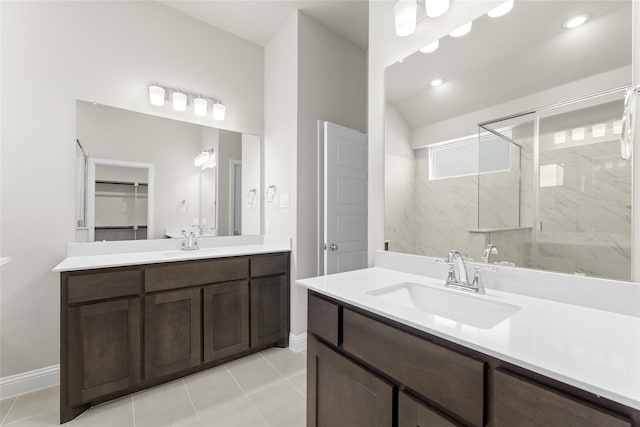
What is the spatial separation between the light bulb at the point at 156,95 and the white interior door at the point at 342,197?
1.40m

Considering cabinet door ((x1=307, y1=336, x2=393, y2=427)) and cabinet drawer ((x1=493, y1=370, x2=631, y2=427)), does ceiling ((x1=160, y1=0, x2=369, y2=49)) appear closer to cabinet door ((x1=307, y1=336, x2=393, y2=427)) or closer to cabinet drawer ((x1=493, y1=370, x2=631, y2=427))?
cabinet door ((x1=307, y1=336, x2=393, y2=427))

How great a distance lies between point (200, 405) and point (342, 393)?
1176mm

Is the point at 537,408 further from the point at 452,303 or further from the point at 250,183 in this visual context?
the point at 250,183

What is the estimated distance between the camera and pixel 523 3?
125cm

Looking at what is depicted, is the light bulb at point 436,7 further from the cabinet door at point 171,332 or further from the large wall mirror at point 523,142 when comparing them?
the cabinet door at point 171,332

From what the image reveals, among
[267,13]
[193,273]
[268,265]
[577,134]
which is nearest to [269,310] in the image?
[268,265]

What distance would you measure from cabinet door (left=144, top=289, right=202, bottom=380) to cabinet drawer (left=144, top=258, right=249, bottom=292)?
64 millimetres

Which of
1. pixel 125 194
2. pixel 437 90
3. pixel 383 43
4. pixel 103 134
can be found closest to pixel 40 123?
pixel 103 134

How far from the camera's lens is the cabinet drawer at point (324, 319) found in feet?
3.96

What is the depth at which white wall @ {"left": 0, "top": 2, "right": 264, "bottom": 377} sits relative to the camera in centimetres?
191

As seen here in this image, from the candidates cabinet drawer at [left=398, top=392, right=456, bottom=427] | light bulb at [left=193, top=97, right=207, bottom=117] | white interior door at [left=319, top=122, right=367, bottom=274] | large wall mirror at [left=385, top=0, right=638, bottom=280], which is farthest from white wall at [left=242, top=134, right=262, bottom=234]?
cabinet drawer at [left=398, top=392, right=456, bottom=427]

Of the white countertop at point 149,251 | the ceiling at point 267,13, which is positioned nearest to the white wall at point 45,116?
the white countertop at point 149,251

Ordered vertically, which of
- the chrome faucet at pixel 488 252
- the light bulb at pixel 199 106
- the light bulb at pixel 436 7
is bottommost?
the chrome faucet at pixel 488 252

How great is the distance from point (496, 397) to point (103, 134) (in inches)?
113
